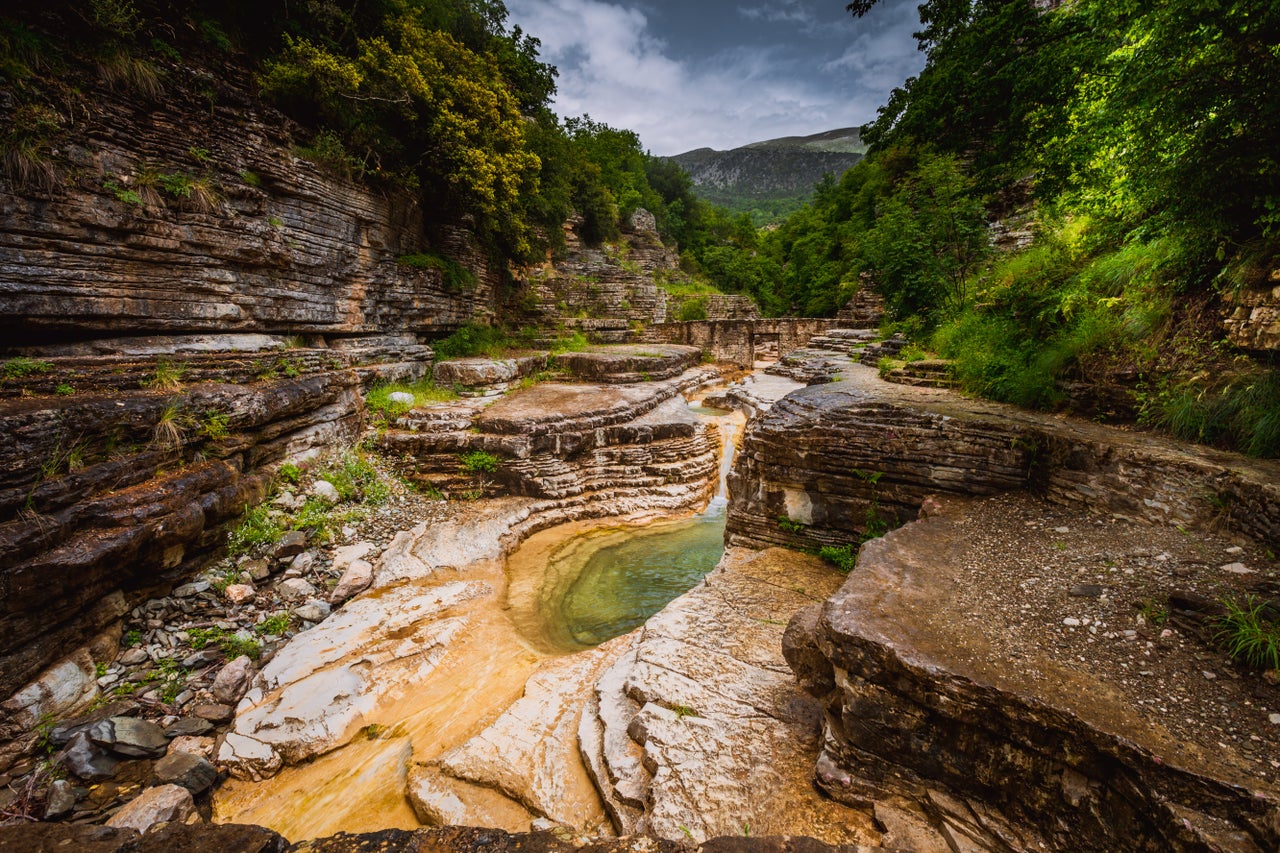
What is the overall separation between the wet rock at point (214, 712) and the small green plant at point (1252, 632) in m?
7.67

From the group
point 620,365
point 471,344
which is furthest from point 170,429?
point 620,365

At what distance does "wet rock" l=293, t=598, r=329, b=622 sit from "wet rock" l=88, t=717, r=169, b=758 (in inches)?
60.8

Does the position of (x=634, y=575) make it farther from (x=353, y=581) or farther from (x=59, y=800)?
(x=59, y=800)

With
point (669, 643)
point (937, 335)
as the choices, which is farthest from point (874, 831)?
point (937, 335)

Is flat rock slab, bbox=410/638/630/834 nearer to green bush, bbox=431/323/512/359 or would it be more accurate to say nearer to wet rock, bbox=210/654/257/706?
wet rock, bbox=210/654/257/706

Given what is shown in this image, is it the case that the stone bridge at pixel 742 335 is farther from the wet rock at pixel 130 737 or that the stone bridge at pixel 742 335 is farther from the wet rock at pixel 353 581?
the wet rock at pixel 130 737

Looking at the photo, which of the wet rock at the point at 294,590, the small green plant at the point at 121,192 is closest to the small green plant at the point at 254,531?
the wet rock at the point at 294,590

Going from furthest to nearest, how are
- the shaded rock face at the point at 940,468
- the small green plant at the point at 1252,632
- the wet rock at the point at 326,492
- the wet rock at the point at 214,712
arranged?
the wet rock at the point at 326,492
the wet rock at the point at 214,712
the shaded rock face at the point at 940,468
the small green plant at the point at 1252,632

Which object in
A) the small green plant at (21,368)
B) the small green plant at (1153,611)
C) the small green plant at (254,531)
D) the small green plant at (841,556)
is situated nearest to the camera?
the small green plant at (1153,611)

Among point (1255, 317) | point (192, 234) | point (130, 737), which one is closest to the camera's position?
point (1255, 317)

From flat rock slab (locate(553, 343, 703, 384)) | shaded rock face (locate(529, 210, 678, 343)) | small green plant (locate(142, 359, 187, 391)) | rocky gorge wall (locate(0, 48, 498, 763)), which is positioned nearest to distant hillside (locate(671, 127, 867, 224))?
shaded rock face (locate(529, 210, 678, 343))

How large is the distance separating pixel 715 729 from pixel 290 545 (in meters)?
6.49

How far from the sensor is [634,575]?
7309 mm

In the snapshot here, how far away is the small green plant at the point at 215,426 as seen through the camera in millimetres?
6109
